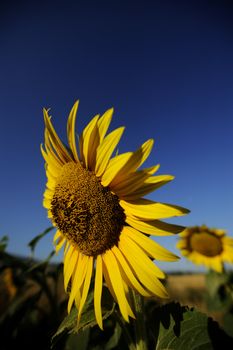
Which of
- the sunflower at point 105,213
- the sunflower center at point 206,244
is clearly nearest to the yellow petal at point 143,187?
the sunflower at point 105,213

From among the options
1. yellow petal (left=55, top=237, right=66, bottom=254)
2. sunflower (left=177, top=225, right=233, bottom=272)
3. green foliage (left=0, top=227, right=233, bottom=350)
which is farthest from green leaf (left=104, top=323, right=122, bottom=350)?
sunflower (left=177, top=225, right=233, bottom=272)

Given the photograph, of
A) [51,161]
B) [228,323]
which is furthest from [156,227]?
[228,323]

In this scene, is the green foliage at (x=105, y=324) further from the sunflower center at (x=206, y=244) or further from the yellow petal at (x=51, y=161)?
the yellow petal at (x=51, y=161)

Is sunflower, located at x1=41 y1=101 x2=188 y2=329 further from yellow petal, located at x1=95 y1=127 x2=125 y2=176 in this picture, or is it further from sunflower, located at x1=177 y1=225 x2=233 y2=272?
sunflower, located at x1=177 y1=225 x2=233 y2=272

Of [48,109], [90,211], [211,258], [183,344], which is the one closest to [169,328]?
[183,344]

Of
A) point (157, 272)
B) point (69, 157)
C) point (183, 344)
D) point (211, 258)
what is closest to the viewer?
point (157, 272)

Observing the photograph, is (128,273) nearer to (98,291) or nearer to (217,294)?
(98,291)

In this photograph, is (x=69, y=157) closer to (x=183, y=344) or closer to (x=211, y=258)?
(x=183, y=344)
